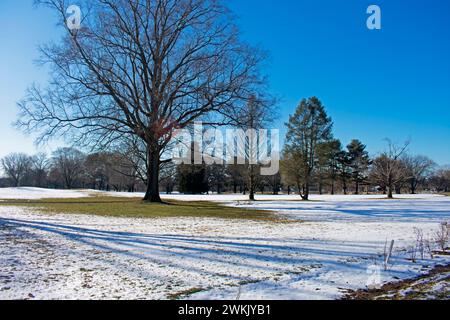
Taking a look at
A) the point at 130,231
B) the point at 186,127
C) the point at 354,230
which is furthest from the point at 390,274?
the point at 186,127

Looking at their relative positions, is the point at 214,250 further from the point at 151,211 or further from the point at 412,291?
the point at 151,211

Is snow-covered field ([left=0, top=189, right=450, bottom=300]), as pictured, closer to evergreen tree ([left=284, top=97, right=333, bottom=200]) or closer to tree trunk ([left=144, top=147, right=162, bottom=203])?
tree trunk ([left=144, top=147, right=162, bottom=203])

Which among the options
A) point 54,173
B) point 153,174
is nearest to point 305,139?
point 153,174

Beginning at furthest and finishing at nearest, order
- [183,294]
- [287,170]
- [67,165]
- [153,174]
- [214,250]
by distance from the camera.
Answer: [67,165] → [287,170] → [153,174] → [214,250] → [183,294]

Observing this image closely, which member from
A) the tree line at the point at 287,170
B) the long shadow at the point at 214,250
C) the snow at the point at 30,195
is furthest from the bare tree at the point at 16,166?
the long shadow at the point at 214,250

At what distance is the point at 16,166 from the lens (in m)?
94.2

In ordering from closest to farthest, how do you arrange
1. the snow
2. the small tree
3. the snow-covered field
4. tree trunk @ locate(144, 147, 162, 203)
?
the snow-covered field < tree trunk @ locate(144, 147, 162, 203) < the snow < the small tree

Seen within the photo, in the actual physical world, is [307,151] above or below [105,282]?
above

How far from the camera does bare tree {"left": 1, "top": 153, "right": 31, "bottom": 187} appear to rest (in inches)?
3661

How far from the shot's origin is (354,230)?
11.6m

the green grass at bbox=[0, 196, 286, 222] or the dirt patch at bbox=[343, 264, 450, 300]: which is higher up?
the dirt patch at bbox=[343, 264, 450, 300]

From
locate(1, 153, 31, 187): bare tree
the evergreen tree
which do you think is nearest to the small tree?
the evergreen tree
